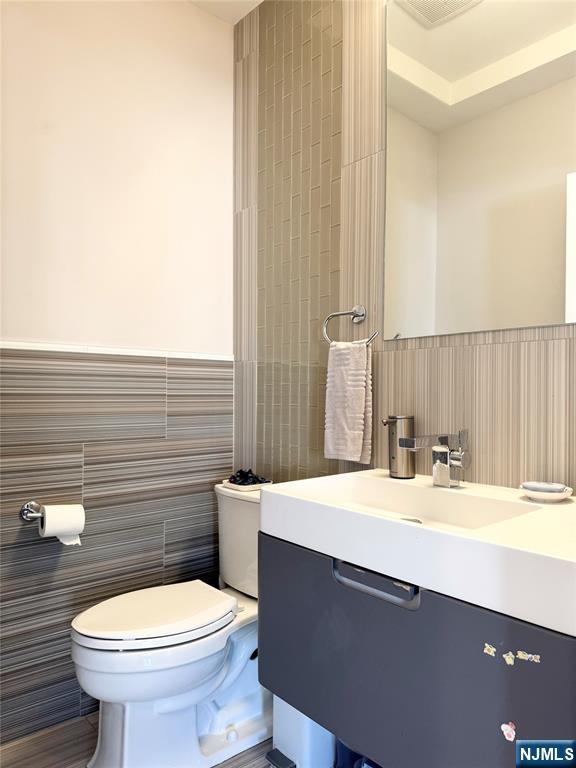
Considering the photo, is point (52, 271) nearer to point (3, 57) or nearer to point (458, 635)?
point (3, 57)

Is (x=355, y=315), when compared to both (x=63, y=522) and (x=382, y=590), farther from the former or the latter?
(x=63, y=522)

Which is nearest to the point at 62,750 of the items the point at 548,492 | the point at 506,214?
the point at 548,492

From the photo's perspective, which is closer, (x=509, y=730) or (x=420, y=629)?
(x=509, y=730)

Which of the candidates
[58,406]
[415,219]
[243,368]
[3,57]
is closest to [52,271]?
[58,406]

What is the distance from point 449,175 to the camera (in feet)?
4.56

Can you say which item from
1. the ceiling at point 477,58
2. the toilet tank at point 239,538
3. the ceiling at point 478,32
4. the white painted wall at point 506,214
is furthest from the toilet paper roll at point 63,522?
the ceiling at point 478,32

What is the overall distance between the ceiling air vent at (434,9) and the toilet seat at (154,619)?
1723mm

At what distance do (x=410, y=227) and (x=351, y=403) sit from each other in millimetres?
536

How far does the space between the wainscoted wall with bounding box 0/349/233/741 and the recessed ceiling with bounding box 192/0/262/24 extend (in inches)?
53.9

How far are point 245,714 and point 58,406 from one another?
1.14m

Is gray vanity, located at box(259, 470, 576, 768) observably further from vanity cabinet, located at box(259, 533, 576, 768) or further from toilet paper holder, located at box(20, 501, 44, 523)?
toilet paper holder, located at box(20, 501, 44, 523)

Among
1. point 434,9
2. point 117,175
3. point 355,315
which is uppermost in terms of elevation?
point 434,9

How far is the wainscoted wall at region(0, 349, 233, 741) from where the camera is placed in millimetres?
1559

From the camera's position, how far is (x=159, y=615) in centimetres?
139
